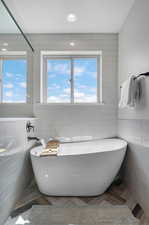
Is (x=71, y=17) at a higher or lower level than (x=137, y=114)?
higher

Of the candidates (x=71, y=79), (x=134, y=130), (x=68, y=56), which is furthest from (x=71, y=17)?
(x=134, y=130)

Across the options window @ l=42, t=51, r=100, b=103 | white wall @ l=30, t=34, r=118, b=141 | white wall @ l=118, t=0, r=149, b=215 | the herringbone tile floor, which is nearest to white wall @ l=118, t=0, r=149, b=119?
white wall @ l=118, t=0, r=149, b=215

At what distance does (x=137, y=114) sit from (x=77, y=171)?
96cm

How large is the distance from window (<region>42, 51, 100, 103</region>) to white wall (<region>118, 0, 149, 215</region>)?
58 centimetres

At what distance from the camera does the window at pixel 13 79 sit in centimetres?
194

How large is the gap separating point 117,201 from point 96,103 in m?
1.42

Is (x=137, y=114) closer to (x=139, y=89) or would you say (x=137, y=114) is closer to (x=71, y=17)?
(x=139, y=89)

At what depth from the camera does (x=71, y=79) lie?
7.91 ft

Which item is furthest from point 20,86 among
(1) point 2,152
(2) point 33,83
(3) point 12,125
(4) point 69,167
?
(4) point 69,167

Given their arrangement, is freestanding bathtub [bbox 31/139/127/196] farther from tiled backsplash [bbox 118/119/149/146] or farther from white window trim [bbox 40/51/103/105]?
white window trim [bbox 40/51/103/105]

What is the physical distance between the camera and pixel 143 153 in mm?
1436

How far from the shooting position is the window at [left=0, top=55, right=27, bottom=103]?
6.37 feet

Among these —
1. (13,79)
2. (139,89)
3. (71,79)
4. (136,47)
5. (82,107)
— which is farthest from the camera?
(71,79)

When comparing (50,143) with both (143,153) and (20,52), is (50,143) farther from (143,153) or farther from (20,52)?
(20,52)
